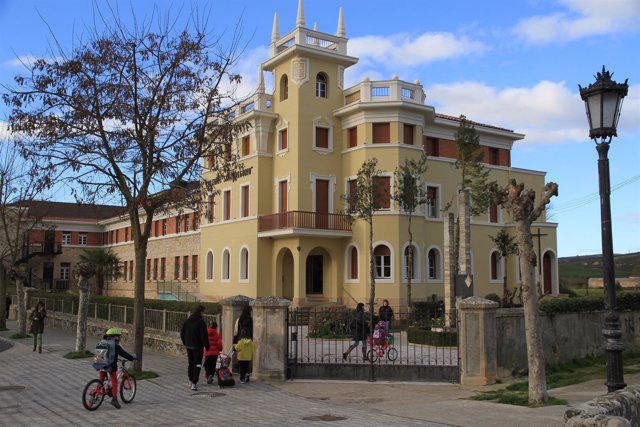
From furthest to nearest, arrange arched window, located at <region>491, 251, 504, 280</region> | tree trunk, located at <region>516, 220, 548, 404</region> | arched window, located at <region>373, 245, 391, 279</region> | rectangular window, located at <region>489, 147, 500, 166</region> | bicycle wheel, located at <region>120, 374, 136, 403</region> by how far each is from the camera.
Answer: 1. rectangular window, located at <region>489, 147, 500, 166</region>
2. arched window, located at <region>491, 251, 504, 280</region>
3. arched window, located at <region>373, 245, 391, 279</region>
4. bicycle wheel, located at <region>120, 374, 136, 403</region>
5. tree trunk, located at <region>516, 220, 548, 404</region>

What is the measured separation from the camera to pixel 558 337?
1535cm

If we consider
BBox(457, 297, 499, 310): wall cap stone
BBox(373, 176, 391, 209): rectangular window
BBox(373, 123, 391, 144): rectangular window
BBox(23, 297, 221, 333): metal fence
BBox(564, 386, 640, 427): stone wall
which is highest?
BBox(373, 123, 391, 144): rectangular window

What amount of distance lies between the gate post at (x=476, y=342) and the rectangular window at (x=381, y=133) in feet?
63.6

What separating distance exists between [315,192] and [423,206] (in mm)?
5983

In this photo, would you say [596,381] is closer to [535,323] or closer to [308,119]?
[535,323]

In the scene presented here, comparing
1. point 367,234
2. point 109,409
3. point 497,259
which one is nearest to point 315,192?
point 367,234

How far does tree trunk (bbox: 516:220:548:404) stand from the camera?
1065 cm

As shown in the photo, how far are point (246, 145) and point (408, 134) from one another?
981 centimetres

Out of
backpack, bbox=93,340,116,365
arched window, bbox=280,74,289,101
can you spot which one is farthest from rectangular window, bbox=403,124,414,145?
backpack, bbox=93,340,116,365

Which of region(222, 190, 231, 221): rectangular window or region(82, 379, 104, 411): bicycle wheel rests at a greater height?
region(222, 190, 231, 221): rectangular window

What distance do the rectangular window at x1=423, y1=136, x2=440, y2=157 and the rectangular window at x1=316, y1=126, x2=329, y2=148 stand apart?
5.77 metres

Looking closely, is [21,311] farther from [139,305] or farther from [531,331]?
[531,331]

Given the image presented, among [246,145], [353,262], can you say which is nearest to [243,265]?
[353,262]

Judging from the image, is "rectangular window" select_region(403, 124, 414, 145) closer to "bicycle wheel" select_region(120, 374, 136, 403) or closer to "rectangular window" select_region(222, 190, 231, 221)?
"rectangular window" select_region(222, 190, 231, 221)
